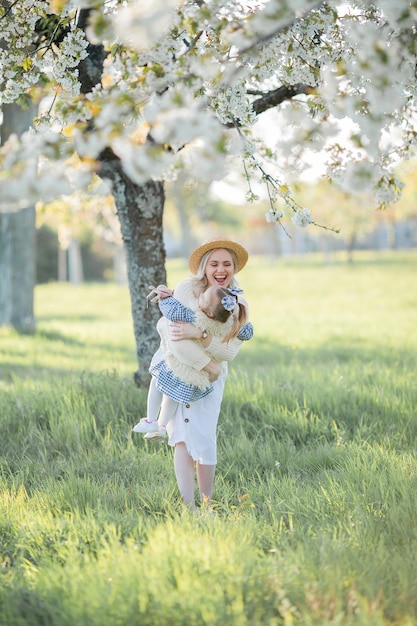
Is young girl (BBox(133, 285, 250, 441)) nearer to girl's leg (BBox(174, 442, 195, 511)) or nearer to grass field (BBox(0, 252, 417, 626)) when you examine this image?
A: girl's leg (BBox(174, 442, 195, 511))

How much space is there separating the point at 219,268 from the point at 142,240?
90.3 inches

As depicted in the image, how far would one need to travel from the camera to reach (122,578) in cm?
283

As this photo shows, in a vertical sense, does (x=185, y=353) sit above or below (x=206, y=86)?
below

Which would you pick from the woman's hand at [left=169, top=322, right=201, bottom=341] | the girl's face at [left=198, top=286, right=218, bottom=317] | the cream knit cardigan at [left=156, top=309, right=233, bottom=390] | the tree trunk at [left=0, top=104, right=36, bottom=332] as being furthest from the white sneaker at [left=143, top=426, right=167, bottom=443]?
the tree trunk at [left=0, top=104, right=36, bottom=332]

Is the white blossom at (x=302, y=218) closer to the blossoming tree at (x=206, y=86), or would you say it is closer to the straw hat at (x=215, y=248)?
the blossoming tree at (x=206, y=86)

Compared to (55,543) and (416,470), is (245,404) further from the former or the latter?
(55,543)

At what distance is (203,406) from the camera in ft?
13.3

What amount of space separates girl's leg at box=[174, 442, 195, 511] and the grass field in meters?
0.11

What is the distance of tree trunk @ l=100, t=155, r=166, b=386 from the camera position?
6.07 m

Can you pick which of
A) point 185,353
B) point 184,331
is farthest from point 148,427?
point 184,331

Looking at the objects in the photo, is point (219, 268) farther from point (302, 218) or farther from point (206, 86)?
point (206, 86)

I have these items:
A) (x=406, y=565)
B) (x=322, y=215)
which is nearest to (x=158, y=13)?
(x=406, y=565)

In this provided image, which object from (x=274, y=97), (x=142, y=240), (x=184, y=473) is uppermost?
(x=274, y=97)

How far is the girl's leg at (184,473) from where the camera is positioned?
3.95 metres
